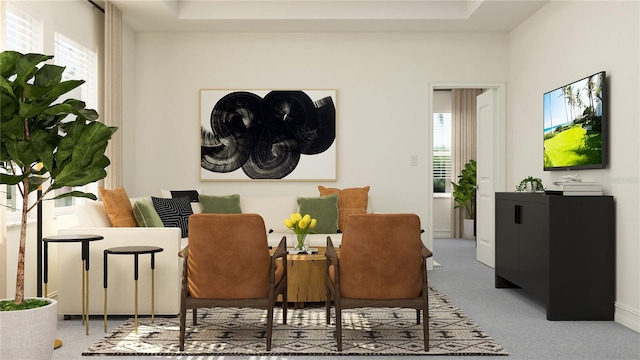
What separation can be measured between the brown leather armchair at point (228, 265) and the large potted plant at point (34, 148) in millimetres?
728

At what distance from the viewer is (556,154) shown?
546 cm

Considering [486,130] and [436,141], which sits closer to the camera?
[486,130]

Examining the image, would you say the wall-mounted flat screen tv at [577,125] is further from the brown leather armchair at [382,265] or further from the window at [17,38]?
the window at [17,38]

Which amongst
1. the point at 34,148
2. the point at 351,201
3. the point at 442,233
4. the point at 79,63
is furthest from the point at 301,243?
the point at 442,233

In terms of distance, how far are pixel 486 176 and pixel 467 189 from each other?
2.94 metres

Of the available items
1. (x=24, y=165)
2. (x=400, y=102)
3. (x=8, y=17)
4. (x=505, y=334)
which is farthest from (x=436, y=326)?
(x=8, y=17)

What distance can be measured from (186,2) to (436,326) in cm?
433

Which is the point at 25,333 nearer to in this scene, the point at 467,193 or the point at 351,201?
the point at 351,201

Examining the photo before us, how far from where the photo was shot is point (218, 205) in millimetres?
6379

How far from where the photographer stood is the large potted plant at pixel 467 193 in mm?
10273

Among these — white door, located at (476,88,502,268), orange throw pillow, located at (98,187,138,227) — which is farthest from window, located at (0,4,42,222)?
white door, located at (476,88,502,268)

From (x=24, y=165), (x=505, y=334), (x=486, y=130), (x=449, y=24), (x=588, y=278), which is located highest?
(x=449, y=24)

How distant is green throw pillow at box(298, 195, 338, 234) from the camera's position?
20.6ft

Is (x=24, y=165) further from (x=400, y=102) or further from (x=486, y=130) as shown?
(x=486, y=130)
